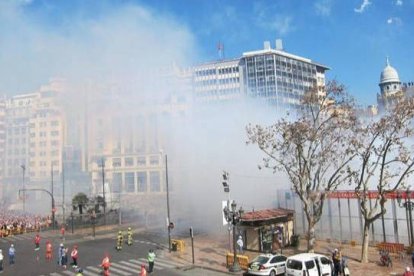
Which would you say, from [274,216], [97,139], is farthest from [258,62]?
[274,216]

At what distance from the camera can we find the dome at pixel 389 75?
161 m

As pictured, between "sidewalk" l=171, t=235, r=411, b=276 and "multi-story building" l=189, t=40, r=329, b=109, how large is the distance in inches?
4471

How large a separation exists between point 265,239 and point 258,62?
406 feet

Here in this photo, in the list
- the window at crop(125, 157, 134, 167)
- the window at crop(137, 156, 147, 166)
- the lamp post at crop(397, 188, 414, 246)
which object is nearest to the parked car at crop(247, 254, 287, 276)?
the lamp post at crop(397, 188, 414, 246)

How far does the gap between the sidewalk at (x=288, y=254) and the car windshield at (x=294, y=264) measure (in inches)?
185

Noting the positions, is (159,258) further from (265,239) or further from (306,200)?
(306,200)

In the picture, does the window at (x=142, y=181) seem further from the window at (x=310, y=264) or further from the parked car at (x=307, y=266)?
the window at (x=310, y=264)

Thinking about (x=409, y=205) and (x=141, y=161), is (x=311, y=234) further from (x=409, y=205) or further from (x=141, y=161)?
(x=141, y=161)

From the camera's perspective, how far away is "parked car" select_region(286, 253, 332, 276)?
25578 millimetres

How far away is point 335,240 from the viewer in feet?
136

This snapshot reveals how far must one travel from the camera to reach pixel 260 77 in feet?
510

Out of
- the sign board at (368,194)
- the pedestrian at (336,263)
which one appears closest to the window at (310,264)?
the pedestrian at (336,263)

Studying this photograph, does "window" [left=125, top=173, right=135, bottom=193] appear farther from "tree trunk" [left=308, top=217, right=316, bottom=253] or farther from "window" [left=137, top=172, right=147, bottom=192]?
"tree trunk" [left=308, top=217, right=316, bottom=253]

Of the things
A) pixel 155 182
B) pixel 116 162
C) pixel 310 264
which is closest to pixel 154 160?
pixel 155 182
